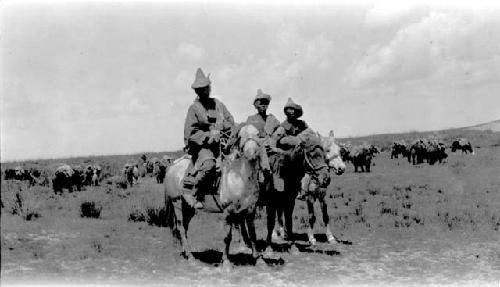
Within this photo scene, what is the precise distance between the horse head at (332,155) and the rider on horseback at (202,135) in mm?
2753

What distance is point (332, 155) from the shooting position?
1033 centimetres

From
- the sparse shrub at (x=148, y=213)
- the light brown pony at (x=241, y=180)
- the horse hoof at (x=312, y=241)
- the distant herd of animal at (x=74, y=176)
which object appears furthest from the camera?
the distant herd of animal at (x=74, y=176)

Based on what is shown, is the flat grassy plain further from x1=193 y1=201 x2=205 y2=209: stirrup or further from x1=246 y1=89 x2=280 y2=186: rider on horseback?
x1=246 y1=89 x2=280 y2=186: rider on horseback

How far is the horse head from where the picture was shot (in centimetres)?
1014

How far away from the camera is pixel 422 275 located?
818 cm

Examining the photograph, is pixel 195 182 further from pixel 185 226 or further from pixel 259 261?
pixel 259 261

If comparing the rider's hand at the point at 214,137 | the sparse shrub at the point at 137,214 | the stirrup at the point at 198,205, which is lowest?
the sparse shrub at the point at 137,214

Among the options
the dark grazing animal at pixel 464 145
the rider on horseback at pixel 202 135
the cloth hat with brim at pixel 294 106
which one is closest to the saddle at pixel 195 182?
the rider on horseback at pixel 202 135

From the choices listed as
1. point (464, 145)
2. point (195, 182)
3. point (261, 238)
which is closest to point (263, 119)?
point (195, 182)

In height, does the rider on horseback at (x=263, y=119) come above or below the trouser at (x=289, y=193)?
above

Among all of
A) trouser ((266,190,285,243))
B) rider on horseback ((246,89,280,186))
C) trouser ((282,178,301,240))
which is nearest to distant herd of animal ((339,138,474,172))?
A: trouser ((282,178,301,240))

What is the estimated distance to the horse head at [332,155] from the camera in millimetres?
10141

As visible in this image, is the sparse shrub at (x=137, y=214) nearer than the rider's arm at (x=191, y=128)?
No

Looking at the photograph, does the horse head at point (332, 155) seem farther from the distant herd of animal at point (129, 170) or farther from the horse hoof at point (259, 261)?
the distant herd of animal at point (129, 170)
